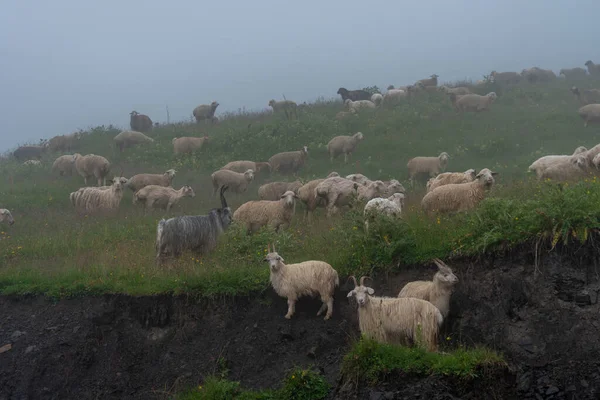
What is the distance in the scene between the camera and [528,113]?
3309 centimetres

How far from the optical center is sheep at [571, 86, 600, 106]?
3509cm

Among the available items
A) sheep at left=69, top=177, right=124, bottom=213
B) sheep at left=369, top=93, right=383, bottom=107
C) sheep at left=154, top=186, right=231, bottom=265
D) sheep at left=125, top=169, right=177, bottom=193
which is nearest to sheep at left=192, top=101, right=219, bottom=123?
sheep at left=369, top=93, right=383, bottom=107

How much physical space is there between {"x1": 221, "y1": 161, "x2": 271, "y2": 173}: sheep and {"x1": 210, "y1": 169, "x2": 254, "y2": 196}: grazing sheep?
1885 mm

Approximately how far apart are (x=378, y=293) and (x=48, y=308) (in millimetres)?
7398

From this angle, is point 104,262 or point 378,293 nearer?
point 378,293

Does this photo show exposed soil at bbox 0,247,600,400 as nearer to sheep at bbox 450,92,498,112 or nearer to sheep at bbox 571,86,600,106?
sheep at bbox 450,92,498,112

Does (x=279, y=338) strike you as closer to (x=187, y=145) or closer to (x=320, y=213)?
(x=320, y=213)

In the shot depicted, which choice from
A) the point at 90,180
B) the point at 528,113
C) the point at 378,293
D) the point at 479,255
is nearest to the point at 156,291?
the point at 378,293

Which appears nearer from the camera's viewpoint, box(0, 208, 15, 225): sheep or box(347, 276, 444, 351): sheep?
box(347, 276, 444, 351): sheep

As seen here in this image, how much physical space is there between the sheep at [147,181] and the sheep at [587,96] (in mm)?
22217

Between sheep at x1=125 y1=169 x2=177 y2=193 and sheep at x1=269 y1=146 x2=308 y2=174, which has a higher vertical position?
sheep at x1=125 y1=169 x2=177 y2=193

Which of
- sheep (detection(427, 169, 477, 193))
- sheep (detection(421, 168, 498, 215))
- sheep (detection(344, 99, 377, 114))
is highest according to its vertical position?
sheep (detection(421, 168, 498, 215))

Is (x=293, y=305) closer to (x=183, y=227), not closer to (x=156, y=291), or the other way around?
(x=156, y=291)

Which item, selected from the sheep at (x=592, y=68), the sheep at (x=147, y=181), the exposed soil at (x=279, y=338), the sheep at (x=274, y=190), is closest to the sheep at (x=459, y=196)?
Result: the exposed soil at (x=279, y=338)
